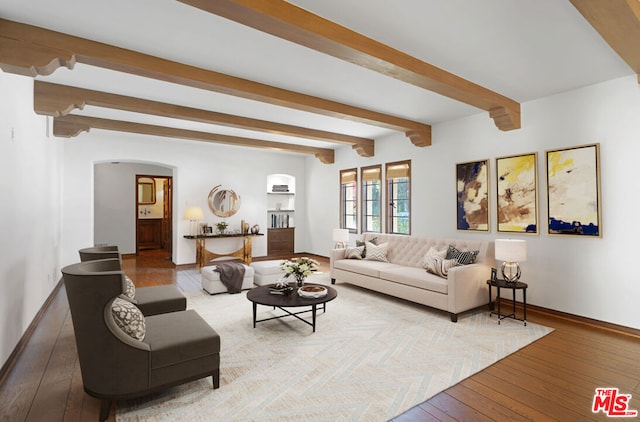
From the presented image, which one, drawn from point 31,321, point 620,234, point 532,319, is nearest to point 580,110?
point 620,234

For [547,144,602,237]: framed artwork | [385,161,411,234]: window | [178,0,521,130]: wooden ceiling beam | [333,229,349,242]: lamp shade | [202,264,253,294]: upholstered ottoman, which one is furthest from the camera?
[333,229,349,242]: lamp shade

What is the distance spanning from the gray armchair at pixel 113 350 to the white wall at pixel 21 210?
114 centimetres

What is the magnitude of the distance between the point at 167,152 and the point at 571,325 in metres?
7.95

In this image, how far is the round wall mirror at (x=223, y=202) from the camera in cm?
812

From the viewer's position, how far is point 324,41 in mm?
2605

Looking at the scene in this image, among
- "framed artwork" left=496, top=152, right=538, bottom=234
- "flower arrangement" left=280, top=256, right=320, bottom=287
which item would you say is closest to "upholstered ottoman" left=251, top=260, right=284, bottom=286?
"flower arrangement" left=280, top=256, right=320, bottom=287

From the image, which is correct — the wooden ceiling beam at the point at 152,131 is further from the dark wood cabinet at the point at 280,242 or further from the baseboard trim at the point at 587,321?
the baseboard trim at the point at 587,321

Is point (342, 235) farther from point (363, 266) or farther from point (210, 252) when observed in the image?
point (210, 252)

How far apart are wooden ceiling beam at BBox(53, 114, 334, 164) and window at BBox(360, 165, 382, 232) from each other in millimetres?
1475

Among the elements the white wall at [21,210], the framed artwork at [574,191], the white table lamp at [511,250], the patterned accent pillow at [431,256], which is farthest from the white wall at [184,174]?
the framed artwork at [574,191]

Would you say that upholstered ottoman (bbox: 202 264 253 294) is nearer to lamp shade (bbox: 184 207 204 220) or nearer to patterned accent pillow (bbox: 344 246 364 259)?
patterned accent pillow (bbox: 344 246 364 259)

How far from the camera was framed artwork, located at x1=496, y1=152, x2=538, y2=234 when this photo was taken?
455 cm

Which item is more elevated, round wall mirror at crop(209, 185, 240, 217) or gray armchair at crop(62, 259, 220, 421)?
round wall mirror at crop(209, 185, 240, 217)

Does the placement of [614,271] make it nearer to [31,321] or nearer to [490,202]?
[490,202]
